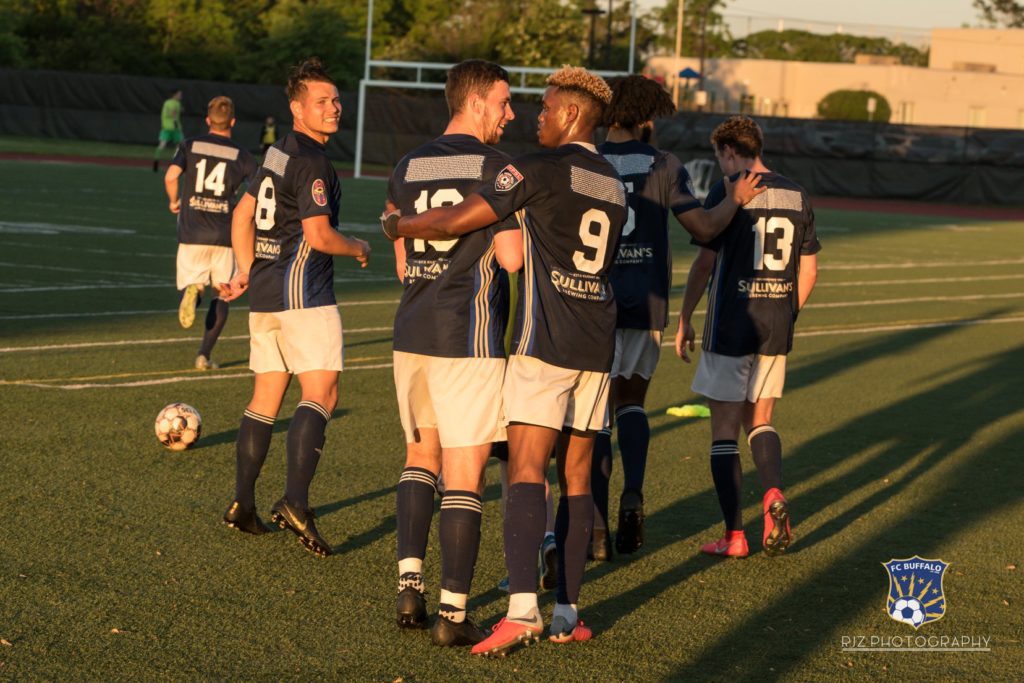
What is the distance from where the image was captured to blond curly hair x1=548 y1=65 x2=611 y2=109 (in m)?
5.21

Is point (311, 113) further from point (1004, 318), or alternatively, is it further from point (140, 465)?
point (1004, 318)

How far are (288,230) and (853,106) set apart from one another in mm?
69712

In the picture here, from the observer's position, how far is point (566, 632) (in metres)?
5.28

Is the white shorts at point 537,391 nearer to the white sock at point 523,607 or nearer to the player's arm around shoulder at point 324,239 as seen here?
the white sock at point 523,607

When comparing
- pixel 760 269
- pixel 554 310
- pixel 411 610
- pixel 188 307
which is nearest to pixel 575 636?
pixel 411 610

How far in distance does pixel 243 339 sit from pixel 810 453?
5.69 meters

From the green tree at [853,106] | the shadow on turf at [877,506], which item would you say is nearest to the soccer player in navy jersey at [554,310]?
the shadow on turf at [877,506]

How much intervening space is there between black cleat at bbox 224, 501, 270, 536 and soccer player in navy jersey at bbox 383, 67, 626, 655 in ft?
6.03

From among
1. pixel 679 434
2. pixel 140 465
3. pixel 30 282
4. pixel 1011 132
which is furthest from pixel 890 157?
pixel 140 465

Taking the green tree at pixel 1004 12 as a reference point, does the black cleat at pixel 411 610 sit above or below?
below

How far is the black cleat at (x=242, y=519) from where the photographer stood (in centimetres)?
661

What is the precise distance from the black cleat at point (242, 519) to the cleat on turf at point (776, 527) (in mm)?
2409

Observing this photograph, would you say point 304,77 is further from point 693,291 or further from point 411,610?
point 411,610

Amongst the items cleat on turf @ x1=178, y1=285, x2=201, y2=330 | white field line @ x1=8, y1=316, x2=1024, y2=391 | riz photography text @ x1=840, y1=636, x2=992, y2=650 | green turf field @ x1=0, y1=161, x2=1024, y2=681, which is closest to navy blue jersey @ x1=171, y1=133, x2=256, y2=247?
cleat on turf @ x1=178, y1=285, x2=201, y2=330
